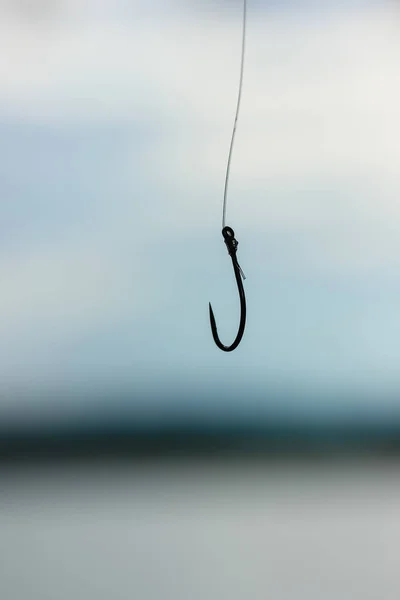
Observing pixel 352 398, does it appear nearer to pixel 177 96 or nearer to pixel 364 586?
pixel 364 586

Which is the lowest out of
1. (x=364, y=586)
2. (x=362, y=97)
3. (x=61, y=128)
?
(x=364, y=586)

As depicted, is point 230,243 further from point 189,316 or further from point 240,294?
point 189,316

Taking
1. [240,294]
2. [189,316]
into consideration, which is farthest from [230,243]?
[189,316]

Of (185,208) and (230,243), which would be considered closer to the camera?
(230,243)

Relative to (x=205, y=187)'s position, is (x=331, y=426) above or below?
below

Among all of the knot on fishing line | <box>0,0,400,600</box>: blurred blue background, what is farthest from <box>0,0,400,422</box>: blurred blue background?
the knot on fishing line

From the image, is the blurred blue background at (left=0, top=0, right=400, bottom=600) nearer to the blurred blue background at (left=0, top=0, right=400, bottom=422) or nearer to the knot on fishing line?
the blurred blue background at (left=0, top=0, right=400, bottom=422)

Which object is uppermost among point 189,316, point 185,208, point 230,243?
point 185,208

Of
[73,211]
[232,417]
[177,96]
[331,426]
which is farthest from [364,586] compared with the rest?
[177,96]
